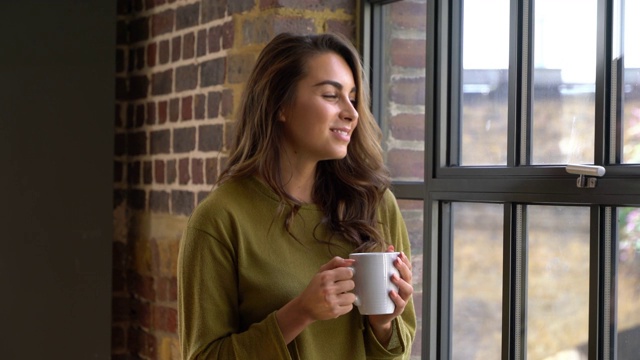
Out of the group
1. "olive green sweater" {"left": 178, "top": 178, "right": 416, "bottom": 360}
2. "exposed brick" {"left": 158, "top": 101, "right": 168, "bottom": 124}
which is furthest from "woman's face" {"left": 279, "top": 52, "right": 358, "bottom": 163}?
"exposed brick" {"left": 158, "top": 101, "right": 168, "bottom": 124}

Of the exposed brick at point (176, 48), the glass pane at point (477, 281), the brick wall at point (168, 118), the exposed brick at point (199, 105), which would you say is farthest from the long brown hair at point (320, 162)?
the exposed brick at point (176, 48)

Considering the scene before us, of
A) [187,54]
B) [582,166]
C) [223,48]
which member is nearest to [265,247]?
[582,166]

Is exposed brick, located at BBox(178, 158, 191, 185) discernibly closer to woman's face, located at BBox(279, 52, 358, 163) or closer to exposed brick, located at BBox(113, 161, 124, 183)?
exposed brick, located at BBox(113, 161, 124, 183)

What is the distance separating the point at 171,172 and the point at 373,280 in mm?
1516

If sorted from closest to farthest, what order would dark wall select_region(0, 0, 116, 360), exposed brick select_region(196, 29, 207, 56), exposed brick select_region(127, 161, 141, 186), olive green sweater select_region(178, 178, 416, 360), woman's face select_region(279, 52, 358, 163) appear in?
olive green sweater select_region(178, 178, 416, 360)
woman's face select_region(279, 52, 358, 163)
exposed brick select_region(196, 29, 207, 56)
dark wall select_region(0, 0, 116, 360)
exposed brick select_region(127, 161, 141, 186)

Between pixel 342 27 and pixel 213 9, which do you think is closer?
pixel 342 27

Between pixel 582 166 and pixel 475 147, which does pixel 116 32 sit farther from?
pixel 582 166

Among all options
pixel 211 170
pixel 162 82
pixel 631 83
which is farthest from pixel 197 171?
pixel 631 83

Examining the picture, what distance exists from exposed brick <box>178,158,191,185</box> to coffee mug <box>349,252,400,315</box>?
135 centimetres

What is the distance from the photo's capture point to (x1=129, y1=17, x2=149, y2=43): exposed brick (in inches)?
123

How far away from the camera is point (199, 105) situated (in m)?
2.76

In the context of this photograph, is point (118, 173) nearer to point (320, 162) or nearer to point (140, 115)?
point (140, 115)

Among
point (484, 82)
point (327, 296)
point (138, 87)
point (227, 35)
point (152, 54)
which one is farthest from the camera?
point (138, 87)

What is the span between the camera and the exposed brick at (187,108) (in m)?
2.82
